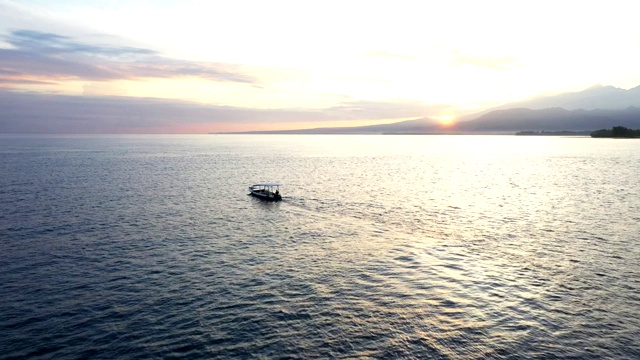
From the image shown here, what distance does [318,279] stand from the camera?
50.7 metres

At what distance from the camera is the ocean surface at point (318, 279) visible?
36156 mm

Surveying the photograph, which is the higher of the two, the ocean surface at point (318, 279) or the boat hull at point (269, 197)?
the boat hull at point (269, 197)

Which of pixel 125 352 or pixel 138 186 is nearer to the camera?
pixel 125 352

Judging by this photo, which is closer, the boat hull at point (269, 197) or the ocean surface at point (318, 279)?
the ocean surface at point (318, 279)

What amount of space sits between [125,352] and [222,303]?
11186 mm

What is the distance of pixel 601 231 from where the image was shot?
240 ft

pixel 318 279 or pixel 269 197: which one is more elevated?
pixel 269 197

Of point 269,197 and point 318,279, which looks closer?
point 318,279

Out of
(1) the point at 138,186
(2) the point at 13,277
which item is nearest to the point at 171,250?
(2) the point at 13,277

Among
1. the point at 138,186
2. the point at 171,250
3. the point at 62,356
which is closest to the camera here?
the point at 62,356

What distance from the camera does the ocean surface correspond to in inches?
1423

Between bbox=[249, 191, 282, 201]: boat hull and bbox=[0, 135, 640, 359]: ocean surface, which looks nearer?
bbox=[0, 135, 640, 359]: ocean surface

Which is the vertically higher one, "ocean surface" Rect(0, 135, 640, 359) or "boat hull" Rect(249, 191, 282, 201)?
"boat hull" Rect(249, 191, 282, 201)

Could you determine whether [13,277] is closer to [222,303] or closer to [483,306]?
[222,303]
